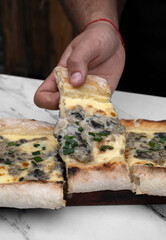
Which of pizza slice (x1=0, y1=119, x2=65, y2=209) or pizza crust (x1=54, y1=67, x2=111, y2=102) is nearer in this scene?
pizza slice (x1=0, y1=119, x2=65, y2=209)

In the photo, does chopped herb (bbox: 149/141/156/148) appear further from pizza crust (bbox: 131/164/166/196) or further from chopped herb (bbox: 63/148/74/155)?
chopped herb (bbox: 63/148/74/155)

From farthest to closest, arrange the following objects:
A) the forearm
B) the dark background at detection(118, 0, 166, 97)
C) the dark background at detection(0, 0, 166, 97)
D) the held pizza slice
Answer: the dark background at detection(0, 0, 166, 97) → the dark background at detection(118, 0, 166, 97) → the forearm → the held pizza slice

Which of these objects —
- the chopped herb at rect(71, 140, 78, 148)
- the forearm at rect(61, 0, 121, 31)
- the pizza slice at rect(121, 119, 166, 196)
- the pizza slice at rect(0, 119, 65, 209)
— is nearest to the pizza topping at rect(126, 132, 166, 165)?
the pizza slice at rect(121, 119, 166, 196)

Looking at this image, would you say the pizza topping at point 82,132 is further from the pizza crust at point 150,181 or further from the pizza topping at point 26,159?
the pizza crust at point 150,181

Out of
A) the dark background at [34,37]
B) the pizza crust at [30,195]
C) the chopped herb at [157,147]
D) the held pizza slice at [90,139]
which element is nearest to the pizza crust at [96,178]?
the held pizza slice at [90,139]

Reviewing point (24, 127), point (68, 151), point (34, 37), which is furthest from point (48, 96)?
point (34, 37)

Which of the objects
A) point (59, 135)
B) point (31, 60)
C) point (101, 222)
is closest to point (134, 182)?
point (101, 222)

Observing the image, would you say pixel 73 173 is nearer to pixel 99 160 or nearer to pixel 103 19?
pixel 99 160
